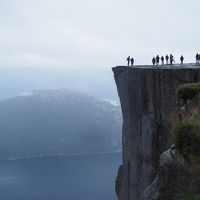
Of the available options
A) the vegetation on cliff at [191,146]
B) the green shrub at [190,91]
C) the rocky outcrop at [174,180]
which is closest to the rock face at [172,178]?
A: the rocky outcrop at [174,180]

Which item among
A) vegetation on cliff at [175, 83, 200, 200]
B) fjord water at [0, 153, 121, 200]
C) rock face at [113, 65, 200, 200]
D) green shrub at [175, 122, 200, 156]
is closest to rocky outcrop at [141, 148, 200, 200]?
vegetation on cliff at [175, 83, 200, 200]

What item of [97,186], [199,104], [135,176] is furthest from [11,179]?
[199,104]

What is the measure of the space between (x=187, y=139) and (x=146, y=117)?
15.3 metres

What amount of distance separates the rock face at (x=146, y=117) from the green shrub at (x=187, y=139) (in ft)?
31.8

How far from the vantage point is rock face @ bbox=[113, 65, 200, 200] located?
27733mm

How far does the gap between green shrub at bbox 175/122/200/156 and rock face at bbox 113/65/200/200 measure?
31.8 ft

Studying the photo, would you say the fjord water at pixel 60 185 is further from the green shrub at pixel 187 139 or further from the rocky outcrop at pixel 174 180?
the green shrub at pixel 187 139

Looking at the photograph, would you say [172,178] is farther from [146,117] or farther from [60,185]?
[60,185]

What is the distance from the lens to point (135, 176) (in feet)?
108

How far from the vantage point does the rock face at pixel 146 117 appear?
27733 millimetres

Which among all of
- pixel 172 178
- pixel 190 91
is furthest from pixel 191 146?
pixel 190 91

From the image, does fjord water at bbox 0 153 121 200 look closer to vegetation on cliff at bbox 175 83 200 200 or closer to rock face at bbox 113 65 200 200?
rock face at bbox 113 65 200 200

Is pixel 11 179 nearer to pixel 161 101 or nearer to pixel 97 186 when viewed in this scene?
pixel 97 186

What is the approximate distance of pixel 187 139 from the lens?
1497 cm
